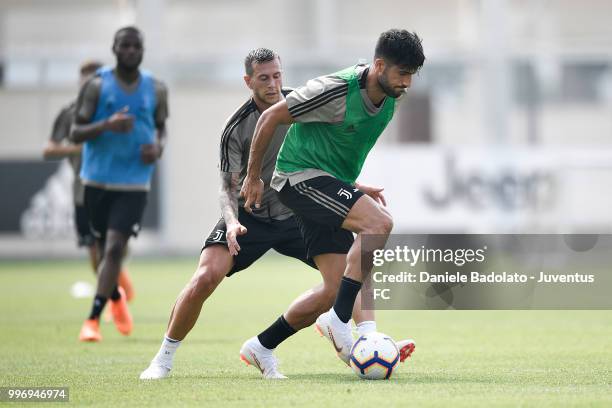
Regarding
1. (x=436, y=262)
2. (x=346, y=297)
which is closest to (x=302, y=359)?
(x=436, y=262)

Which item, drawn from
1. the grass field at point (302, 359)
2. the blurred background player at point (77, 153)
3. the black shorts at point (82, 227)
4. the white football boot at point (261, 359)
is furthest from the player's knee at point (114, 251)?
the white football boot at point (261, 359)

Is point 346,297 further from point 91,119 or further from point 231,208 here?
point 91,119

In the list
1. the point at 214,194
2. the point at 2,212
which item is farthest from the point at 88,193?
the point at 214,194

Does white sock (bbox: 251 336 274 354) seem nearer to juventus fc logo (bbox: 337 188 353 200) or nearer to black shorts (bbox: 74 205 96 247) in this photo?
juventus fc logo (bbox: 337 188 353 200)

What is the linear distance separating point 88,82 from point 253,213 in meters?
3.37

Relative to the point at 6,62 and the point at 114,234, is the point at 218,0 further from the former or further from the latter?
the point at 114,234

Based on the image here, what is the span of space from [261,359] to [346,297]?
2.68 ft

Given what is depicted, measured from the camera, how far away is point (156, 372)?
7613mm

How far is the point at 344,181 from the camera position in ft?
24.7

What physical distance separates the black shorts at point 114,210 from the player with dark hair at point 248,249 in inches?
108

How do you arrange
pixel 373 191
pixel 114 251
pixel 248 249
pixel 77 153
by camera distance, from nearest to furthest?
pixel 248 249, pixel 373 191, pixel 114 251, pixel 77 153

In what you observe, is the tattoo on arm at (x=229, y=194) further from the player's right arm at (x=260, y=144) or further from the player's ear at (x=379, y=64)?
the player's ear at (x=379, y=64)

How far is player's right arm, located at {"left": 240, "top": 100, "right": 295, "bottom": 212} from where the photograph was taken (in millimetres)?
7105

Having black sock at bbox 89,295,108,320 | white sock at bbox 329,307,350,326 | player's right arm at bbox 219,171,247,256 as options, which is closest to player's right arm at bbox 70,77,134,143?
black sock at bbox 89,295,108,320
